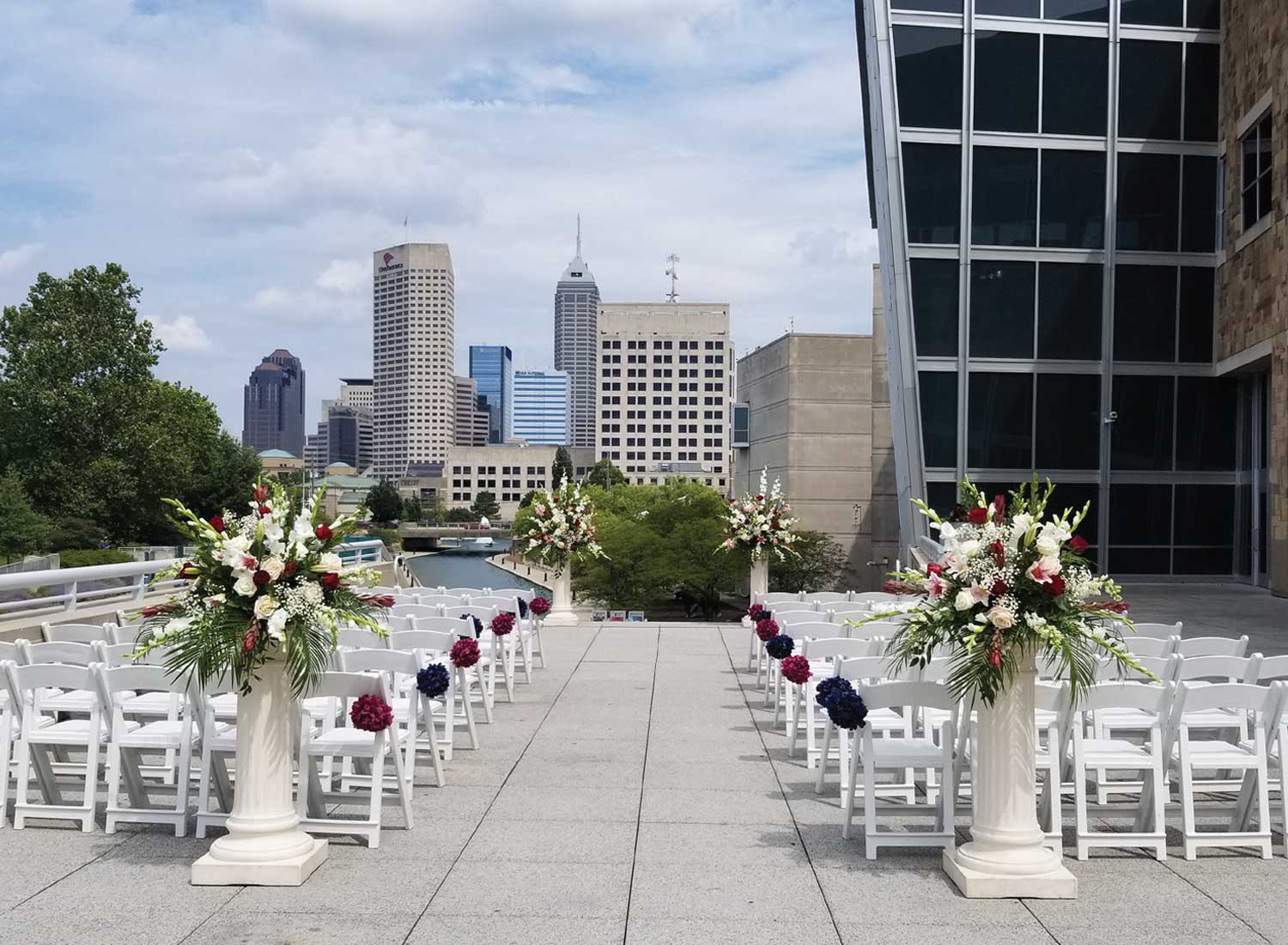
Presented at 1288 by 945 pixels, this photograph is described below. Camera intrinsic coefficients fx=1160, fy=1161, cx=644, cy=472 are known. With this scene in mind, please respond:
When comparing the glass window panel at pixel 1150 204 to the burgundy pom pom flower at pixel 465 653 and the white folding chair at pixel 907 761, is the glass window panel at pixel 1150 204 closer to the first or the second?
the burgundy pom pom flower at pixel 465 653

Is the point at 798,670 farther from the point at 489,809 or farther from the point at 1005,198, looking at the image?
the point at 1005,198

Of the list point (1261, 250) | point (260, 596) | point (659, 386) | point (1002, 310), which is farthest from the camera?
point (659, 386)

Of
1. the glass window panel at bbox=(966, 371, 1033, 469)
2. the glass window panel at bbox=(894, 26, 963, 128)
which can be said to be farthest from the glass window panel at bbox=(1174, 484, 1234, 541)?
the glass window panel at bbox=(894, 26, 963, 128)

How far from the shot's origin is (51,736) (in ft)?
23.8

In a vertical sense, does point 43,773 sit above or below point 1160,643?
below

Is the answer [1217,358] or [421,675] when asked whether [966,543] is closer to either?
[421,675]

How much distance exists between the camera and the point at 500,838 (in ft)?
22.9

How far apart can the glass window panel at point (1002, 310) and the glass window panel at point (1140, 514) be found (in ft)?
14.8

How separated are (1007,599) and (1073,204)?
26525 millimetres

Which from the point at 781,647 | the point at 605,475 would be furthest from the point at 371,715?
the point at 605,475

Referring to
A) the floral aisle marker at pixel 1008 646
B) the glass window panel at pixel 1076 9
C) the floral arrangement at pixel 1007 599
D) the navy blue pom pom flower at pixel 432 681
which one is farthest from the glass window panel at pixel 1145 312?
the navy blue pom pom flower at pixel 432 681

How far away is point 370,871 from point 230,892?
2.42 feet

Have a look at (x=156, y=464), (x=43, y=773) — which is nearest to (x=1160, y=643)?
(x=43, y=773)

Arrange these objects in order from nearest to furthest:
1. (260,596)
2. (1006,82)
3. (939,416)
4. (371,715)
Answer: (260,596), (371,715), (1006,82), (939,416)
